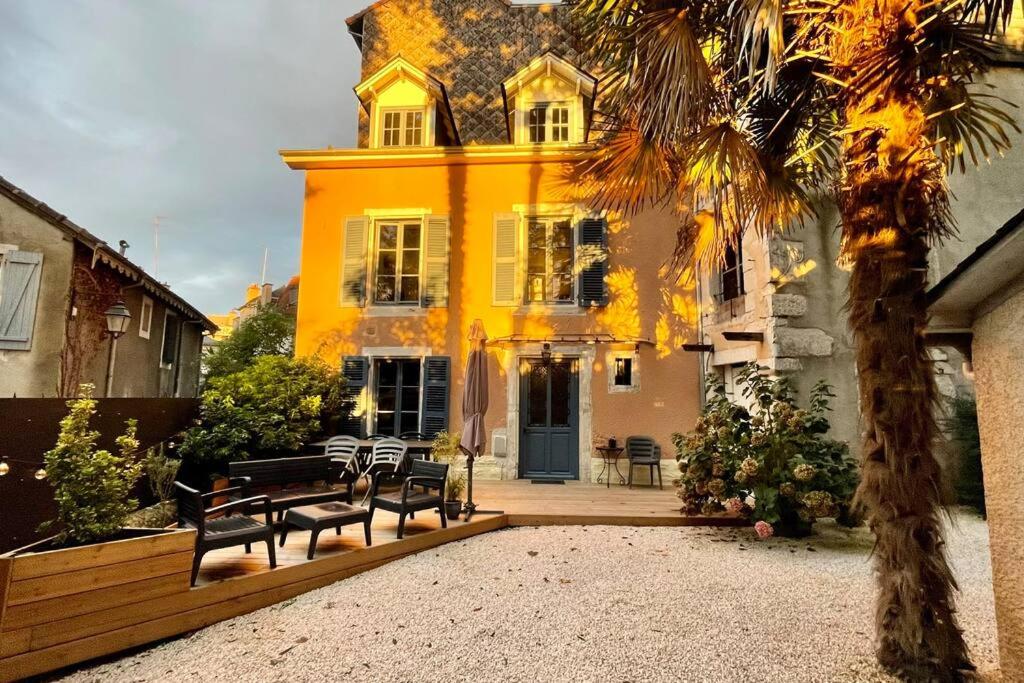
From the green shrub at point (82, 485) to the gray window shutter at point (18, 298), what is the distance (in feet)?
24.2

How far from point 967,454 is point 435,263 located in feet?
28.0

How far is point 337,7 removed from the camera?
11680 mm

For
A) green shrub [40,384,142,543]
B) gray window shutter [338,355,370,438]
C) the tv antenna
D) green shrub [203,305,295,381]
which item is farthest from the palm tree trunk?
green shrub [203,305,295,381]

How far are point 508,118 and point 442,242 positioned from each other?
9.47 ft

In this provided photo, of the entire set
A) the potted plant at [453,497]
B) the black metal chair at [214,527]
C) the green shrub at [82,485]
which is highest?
the green shrub at [82,485]

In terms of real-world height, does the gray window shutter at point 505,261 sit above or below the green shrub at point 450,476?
above

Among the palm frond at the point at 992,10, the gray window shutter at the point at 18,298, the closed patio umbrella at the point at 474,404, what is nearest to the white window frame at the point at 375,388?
the closed patio umbrella at the point at 474,404

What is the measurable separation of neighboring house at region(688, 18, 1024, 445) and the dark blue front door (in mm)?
2923

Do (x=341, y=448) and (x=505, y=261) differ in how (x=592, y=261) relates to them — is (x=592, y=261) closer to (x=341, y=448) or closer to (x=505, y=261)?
(x=505, y=261)

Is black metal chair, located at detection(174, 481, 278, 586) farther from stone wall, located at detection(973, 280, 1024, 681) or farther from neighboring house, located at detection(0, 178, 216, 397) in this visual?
neighboring house, located at detection(0, 178, 216, 397)

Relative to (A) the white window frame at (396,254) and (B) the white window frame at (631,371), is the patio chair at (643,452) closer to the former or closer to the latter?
(B) the white window frame at (631,371)

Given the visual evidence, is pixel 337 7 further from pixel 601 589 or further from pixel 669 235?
pixel 601 589

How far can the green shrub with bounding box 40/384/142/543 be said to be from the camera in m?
2.82

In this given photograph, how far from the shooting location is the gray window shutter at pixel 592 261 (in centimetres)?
870
